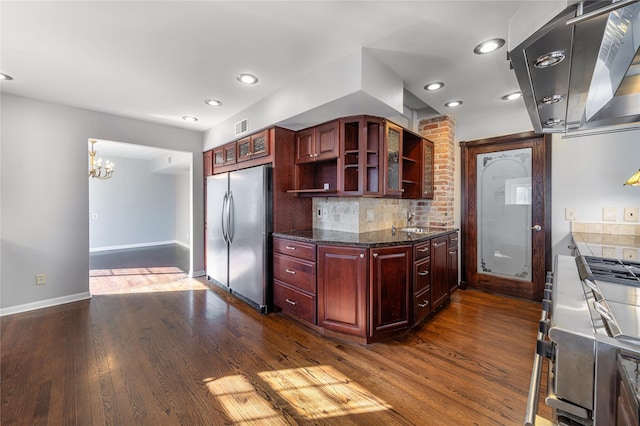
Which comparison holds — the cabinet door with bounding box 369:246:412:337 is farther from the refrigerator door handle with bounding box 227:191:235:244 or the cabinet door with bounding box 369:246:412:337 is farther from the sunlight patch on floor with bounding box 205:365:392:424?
the refrigerator door handle with bounding box 227:191:235:244

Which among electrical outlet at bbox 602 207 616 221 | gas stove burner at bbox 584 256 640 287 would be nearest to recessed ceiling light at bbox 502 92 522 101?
electrical outlet at bbox 602 207 616 221

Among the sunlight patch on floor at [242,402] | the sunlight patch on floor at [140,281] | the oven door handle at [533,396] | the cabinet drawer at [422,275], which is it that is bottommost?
the sunlight patch on floor at [242,402]

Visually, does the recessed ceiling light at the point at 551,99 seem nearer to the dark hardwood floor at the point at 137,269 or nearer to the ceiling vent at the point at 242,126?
the ceiling vent at the point at 242,126

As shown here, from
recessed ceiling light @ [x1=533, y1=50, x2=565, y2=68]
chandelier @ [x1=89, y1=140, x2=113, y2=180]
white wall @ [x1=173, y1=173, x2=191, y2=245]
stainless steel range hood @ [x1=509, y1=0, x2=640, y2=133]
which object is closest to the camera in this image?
stainless steel range hood @ [x1=509, y1=0, x2=640, y2=133]

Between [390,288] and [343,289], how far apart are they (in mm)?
428

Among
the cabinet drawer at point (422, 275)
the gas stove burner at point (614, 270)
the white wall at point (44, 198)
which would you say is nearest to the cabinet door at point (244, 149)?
the white wall at point (44, 198)

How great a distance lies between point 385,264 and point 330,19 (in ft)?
6.41

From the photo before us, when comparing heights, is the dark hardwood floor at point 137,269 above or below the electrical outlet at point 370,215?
below

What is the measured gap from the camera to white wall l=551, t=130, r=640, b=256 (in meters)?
2.71

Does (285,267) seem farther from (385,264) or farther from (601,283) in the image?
(601,283)

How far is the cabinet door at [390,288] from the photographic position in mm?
2342

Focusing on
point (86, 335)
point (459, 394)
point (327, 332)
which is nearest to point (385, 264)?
point (327, 332)

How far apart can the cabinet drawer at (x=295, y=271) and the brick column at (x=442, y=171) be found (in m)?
2.14

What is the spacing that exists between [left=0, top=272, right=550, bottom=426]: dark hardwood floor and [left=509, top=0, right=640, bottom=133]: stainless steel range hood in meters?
1.79
